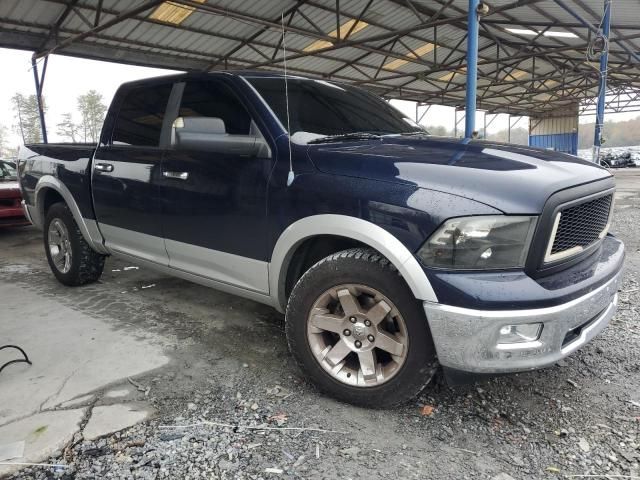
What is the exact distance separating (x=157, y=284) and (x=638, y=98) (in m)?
34.0

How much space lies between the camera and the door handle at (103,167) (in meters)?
3.58

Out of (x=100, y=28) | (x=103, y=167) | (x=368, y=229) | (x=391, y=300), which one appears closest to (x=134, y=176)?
(x=103, y=167)

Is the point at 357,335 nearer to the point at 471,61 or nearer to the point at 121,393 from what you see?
the point at 121,393

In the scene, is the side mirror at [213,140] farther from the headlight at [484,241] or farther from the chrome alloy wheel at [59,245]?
the chrome alloy wheel at [59,245]

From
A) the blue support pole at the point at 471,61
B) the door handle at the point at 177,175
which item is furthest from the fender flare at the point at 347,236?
the blue support pole at the point at 471,61

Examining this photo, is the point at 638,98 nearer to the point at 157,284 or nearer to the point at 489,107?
the point at 489,107

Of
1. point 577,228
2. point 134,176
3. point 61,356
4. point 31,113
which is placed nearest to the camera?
point 577,228

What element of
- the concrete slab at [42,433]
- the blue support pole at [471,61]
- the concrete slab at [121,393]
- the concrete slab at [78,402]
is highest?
the blue support pole at [471,61]

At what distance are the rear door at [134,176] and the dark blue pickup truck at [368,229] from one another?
2cm

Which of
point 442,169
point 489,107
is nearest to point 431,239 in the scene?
point 442,169

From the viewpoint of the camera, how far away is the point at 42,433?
210 cm

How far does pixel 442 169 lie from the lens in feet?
6.72

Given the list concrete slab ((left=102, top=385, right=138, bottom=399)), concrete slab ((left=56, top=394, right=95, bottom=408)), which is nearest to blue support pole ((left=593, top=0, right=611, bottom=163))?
concrete slab ((left=102, top=385, right=138, bottom=399))

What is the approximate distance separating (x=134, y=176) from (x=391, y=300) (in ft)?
7.26
